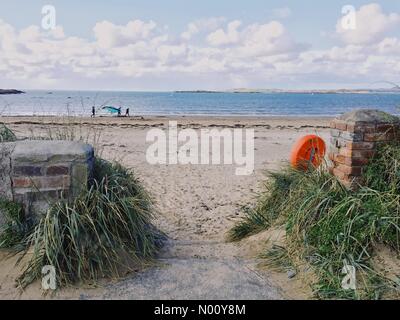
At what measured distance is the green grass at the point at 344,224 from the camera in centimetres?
344

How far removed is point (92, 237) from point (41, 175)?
0.81 meters

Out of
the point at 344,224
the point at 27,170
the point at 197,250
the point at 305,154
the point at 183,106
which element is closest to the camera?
the point at 344,224

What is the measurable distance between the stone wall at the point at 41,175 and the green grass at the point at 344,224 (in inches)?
82.2

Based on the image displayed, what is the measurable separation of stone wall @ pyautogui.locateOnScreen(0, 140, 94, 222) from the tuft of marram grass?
0.17 m

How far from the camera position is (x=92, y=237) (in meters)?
3.80

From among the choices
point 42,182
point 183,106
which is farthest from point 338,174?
point 183,106

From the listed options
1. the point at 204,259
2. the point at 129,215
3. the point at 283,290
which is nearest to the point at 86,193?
the point at 129,215

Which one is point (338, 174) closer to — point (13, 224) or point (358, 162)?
point (358, 162)

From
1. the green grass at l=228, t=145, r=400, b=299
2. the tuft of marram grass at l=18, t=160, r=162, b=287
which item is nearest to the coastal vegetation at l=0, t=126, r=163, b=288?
the tuft of marram grass at l=18, t=160, r=162, b=287

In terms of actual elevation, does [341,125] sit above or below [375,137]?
above

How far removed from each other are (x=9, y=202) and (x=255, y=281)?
2459 millimetres

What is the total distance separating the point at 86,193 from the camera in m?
3.99
